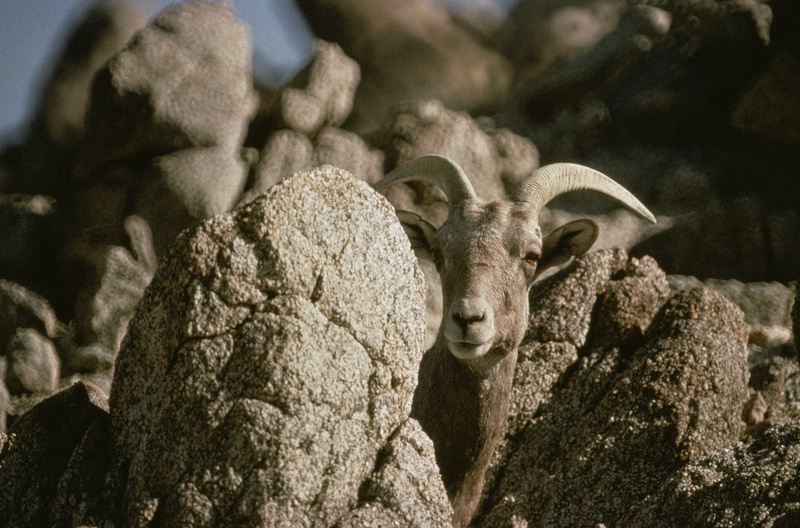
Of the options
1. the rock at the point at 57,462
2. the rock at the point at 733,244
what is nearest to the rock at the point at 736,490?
the rock at the point at 57,462

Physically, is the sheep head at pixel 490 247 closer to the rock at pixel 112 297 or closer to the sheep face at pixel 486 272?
the sheep face at pixel 486 272

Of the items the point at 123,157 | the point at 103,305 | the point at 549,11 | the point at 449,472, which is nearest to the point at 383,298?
the point at 449,472

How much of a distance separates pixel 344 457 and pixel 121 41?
9.14 metres

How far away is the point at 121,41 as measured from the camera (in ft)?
37.8

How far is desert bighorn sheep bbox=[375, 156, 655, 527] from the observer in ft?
18.9

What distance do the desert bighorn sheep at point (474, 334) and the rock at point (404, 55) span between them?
Result: 5.80 metres

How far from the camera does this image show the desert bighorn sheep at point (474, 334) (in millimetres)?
5770

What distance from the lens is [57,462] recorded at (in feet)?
13.0

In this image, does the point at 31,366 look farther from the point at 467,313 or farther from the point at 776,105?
the point at 776,105

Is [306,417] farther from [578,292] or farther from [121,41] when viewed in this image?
[121,41]

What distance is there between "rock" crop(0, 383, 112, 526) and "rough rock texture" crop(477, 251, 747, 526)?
2.82m

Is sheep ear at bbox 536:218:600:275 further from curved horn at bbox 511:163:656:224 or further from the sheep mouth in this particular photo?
the sheep mouth

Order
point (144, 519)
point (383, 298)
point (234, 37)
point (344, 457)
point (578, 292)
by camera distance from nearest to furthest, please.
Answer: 1. point (144, 519)
2. point (344, 457)
3. point (383, 298)
4. point (578, 292)
5. point (234, 37)

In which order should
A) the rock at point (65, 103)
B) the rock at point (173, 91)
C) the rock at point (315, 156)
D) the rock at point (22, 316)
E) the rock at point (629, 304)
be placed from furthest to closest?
the rock at point (65, 103) < the rock at point (315, 156) < the rock at point (173, 91) < the rock at point (22, 316) < the rock at point (629, 304)
